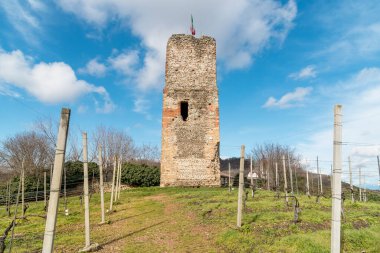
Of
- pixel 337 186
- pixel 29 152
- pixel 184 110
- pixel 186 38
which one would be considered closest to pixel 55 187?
pixel 337 186

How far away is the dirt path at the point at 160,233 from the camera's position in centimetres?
846

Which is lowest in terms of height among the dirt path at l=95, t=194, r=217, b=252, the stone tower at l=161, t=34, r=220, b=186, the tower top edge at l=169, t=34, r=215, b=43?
the dirt path at l=95, t=194, r=217, b=252

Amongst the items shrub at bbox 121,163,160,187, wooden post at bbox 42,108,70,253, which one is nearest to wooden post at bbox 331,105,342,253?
wooden post at bbox 42,108,70,253

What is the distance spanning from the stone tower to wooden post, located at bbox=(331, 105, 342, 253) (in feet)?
61.2

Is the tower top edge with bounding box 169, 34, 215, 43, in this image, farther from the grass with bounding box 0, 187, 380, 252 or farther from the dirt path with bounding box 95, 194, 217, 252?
the dirt path with bounding box 95, 194, 217, 252

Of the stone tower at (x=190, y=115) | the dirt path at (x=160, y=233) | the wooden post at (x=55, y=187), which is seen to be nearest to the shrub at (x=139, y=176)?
the stone tower at (x=190, y=115)

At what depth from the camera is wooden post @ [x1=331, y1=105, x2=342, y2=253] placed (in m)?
5.49

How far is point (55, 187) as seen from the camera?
481 centimetres

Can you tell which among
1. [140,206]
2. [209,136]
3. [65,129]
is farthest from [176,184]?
[65,129]

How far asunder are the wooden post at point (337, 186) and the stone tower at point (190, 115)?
61.2 ft

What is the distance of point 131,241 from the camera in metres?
9.25

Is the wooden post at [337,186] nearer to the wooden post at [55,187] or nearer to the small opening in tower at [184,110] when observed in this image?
the wooden post at [55,187]

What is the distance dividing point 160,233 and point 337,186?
6295 mm

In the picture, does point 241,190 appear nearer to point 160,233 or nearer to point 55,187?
point 160,233
